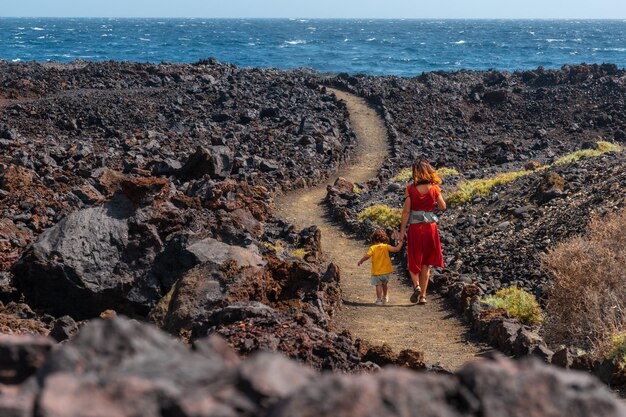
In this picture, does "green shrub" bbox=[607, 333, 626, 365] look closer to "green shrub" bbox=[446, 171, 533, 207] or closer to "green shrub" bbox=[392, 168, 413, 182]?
"green shrub" bbox=[446, 171, 533, 207]

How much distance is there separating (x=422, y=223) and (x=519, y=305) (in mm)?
1656

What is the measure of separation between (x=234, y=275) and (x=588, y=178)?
31.1 feet

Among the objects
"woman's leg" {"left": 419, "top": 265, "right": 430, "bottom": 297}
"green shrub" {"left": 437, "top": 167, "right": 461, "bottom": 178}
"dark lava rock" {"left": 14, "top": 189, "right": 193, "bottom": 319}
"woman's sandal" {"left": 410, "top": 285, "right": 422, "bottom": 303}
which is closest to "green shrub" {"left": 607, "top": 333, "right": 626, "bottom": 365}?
"woman's leg" {"left": 419, "top": 265, "right": 430, "bottom": 297}

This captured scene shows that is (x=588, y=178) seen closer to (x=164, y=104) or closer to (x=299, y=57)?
(x=164, y=104)

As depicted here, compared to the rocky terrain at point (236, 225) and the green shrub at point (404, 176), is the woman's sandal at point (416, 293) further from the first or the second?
the green shrub at point (404, 176)

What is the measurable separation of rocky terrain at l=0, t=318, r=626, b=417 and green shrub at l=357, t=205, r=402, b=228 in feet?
45.6

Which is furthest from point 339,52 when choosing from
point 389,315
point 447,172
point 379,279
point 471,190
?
point 389,315

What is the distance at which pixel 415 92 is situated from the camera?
37938 mm

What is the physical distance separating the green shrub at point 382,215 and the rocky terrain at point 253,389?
45.6 feet

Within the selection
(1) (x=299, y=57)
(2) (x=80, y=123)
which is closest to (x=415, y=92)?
(2) (x=80, y=123)

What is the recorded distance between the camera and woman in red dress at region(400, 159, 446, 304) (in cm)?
1104

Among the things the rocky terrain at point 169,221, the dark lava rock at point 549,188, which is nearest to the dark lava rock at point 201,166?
the rocky terrain at point 169,221

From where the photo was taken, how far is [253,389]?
2631 mm

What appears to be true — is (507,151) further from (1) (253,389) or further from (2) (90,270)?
(1) (253,389)
